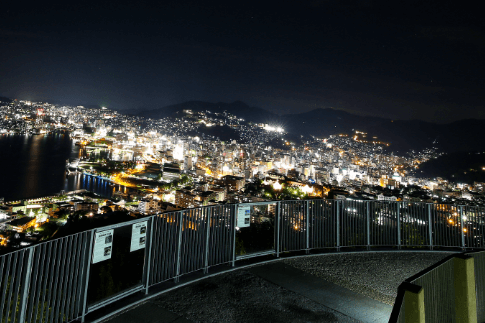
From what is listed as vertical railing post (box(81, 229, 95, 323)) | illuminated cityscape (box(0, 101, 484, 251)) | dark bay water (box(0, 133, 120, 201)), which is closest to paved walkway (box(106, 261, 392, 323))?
vertical railing post (box(81, 229, 95, 323))

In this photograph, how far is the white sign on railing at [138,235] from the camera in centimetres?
420

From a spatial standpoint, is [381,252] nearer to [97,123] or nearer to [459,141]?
[459,141]

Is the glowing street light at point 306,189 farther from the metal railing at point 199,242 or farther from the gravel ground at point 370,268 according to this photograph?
the gravel ground at point 370,268

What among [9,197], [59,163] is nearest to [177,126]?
[59,163]

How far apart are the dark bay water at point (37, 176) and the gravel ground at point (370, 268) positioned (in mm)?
54165

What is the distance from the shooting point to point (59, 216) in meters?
33.9

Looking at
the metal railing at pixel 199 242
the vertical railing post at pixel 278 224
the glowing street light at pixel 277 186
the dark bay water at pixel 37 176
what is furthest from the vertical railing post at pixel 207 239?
the dark bay water at pixel 37 176

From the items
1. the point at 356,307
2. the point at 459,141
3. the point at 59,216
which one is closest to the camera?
the point at 356,307

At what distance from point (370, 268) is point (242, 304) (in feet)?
9.92

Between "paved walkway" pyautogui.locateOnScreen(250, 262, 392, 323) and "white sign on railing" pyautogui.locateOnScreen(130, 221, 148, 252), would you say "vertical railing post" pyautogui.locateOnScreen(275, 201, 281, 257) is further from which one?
"white sign on railing" pyautogui.locateOnScreen(130, 221, 148, 252)

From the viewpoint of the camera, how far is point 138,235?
14.0ft

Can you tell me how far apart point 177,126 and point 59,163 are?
71.4 m

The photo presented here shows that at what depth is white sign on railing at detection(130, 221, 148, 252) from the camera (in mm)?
4203

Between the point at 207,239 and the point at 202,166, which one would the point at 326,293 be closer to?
the point at 207,239
